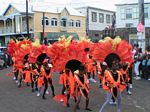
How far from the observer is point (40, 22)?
50.8 m

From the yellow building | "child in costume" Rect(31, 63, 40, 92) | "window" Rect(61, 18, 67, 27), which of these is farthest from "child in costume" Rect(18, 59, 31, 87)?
"window" Rect(61, 18, 67, 27)

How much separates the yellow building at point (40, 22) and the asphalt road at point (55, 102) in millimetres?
34845

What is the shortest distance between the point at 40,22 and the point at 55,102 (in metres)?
39.5

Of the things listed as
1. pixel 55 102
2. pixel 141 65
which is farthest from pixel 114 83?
pixel 141 65

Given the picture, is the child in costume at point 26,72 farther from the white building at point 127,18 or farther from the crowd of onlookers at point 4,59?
the white building at point 127,18

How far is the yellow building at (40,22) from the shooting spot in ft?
165

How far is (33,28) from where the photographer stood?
49719mm

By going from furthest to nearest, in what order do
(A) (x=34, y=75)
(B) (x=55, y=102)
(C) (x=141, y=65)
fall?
(C) (x=141, y=65) → (A) (x=34, y=75) → (B) (x=55, y=102)

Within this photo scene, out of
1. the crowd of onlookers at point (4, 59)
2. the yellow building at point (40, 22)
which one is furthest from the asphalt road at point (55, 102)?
the yellow building at point (40, 22)

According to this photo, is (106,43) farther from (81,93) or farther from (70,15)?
(70,15)

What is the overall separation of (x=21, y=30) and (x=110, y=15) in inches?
786

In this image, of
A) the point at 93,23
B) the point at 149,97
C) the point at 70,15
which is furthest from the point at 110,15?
the point at 149,97

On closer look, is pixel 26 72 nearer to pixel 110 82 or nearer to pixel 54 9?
pixel 110 82

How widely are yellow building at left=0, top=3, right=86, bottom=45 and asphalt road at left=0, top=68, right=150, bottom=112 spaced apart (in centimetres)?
3485
